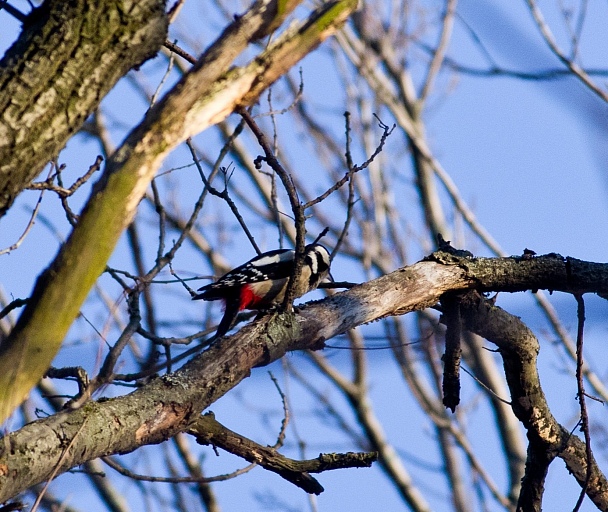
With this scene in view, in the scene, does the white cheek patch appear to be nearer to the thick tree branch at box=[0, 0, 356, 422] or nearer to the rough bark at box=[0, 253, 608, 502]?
the rough bark at box=[0, 253, 608, 502]

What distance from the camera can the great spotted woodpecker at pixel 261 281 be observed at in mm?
4777

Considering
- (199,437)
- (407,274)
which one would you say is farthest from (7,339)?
(407,274)

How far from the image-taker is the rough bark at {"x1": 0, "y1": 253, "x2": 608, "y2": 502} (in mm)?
2129

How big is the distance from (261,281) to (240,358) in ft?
7.06

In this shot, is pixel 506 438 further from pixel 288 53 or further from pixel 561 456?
pixel 288 53

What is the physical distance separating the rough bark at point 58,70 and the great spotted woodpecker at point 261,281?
9.43 ft

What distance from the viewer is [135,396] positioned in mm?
→ 2492

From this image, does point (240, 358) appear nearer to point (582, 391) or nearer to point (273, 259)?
point (582, 391)

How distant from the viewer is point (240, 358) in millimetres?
2803

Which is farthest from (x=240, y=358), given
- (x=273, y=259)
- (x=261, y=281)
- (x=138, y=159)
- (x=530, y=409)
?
(x=273, y=259)

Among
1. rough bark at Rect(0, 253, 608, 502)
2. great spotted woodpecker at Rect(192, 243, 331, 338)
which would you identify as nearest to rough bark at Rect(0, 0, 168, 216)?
rough bark at Rect(0, 253, 608, 502)

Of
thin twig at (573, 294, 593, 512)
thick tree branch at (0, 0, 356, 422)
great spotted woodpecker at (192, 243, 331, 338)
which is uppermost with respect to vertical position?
great spotted woodpecker at (192, 243, 331, 338)

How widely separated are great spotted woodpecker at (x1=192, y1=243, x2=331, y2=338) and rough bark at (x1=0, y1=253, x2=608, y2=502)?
1.44 m

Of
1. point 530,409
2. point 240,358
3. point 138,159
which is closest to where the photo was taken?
point 138,159
